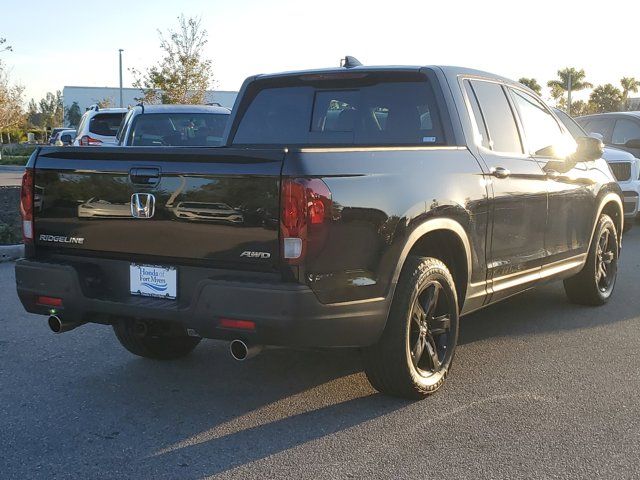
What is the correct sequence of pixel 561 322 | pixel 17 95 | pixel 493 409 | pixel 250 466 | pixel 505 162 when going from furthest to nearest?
pixel 17 95, pixel 561 322, pixel 505 162, pixel 493 409, pixel 250 466

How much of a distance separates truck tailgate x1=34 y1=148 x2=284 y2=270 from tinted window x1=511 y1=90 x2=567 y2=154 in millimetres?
2688

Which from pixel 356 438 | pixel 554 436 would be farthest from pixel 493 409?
pixel 356 438

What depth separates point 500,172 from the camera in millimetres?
4980

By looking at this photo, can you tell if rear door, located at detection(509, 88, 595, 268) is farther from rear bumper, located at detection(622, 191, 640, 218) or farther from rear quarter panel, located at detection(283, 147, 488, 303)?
rear bumper, located at detection(622, 191, 640, 218)

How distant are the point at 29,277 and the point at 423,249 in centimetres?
221

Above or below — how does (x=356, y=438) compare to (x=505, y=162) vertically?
below

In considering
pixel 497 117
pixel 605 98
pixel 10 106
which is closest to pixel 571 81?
pixel 605 98

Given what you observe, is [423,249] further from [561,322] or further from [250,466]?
[561,322]

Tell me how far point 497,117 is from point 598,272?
2.20m

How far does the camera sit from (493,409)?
167 inches

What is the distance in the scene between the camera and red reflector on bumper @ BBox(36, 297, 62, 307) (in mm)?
4176

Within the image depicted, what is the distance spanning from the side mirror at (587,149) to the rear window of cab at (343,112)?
5.67ft

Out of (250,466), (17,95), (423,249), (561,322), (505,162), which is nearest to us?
(250,466)

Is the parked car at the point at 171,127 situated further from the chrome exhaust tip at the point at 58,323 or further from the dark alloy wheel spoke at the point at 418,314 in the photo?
the dark alloy wheel spoke at the point at 418,314
